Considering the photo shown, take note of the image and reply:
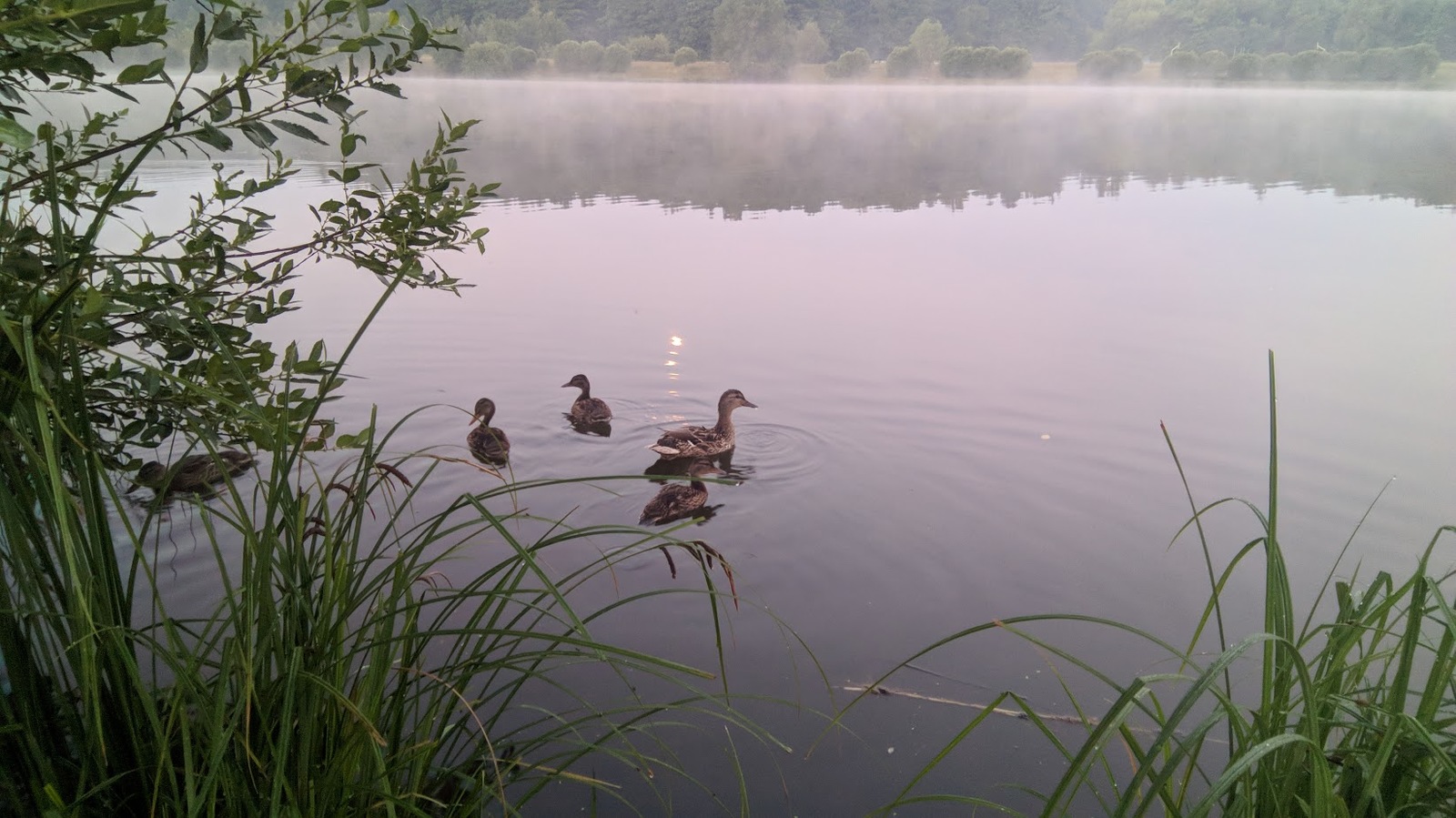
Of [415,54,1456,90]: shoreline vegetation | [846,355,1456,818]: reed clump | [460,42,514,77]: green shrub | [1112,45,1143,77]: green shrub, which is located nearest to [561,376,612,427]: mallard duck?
[846,355,1456,818]: reed clump

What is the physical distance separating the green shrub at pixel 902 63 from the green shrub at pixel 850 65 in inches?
22.9

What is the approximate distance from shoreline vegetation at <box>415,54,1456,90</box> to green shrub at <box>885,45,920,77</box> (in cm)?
25

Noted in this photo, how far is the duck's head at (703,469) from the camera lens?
4.52 meters

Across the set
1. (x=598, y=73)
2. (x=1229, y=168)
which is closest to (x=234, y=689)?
(x=1229, y=168)

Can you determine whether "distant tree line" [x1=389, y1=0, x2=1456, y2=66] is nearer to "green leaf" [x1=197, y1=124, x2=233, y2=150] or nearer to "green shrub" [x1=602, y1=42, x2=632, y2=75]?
"green shrub" [x1=602, y1=42, x2=632, y2=75]

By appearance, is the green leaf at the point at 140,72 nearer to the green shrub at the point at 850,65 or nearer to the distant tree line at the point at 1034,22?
the distant tree line at the point at 1034,22

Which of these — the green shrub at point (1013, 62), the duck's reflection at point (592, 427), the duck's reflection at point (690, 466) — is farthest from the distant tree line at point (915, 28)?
the duck's reflection at point (690, 466)

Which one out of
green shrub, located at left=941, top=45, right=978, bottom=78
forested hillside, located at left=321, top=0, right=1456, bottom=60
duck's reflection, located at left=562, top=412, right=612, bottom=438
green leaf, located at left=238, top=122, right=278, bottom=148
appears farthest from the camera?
green shrub, located at left=941, top=45, right=978, bottom=78

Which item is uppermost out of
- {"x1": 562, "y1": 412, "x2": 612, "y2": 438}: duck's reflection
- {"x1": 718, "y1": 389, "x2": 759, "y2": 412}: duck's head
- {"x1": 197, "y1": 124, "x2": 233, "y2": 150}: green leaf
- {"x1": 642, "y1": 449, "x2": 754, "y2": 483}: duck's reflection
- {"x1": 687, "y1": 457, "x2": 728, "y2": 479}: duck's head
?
{"x1": 197, "y1": 124, "x2": 233, "y2": 150}: green leaf

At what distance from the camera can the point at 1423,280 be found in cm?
784

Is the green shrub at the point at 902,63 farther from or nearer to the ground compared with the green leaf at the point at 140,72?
farther from the ground

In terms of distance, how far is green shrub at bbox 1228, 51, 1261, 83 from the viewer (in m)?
22.2

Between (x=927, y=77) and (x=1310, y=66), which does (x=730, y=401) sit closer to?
(x=1310, y=66)

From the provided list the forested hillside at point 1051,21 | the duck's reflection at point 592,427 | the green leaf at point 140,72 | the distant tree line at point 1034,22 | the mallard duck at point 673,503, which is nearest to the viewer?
the green leaf at point 140,72
